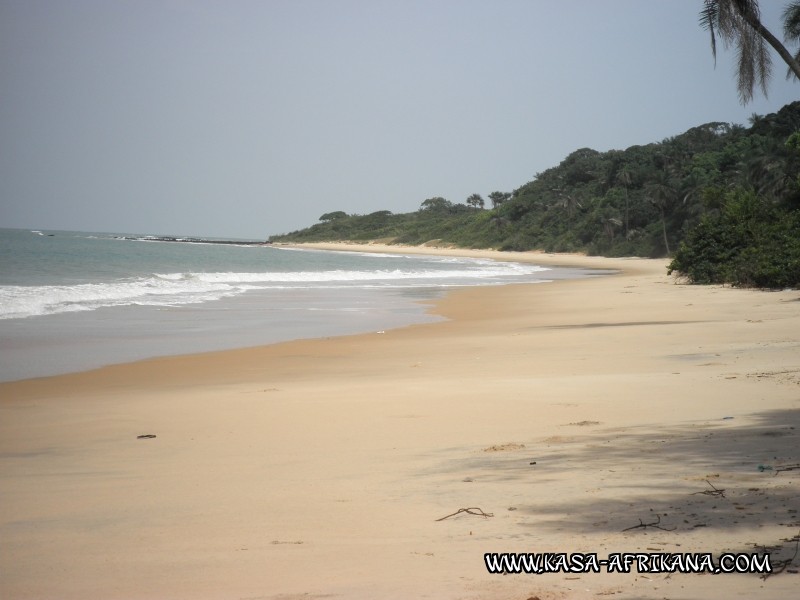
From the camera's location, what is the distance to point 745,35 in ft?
30.9

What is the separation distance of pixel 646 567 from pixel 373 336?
1418 cm

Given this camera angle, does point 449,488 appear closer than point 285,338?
Yes

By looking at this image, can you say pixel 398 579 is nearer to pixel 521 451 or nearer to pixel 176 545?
pixel 176 545

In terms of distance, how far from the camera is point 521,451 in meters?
6.32

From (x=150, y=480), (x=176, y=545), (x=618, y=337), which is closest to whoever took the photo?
(x=176, y=545)

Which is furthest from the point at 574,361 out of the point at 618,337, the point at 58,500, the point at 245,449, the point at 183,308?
the point at 183,308

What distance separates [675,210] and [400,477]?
7366cm

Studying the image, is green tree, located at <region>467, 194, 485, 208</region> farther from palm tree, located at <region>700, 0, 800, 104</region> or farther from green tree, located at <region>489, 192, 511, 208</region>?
palm tree, located at <region>700, 0, 800, 104</region>

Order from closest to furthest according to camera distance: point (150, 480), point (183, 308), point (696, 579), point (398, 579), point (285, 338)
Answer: point (696, 579)
point (398, 579)
point (150, 480)
point (285, 338)
point (183, 308)

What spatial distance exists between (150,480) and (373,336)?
11.8 meters

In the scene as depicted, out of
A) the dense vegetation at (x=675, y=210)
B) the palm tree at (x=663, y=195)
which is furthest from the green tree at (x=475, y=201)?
the palm tree at (x=663, y=195)

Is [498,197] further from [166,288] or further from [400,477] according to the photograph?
[400,477]

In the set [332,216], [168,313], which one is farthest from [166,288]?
[332,216]

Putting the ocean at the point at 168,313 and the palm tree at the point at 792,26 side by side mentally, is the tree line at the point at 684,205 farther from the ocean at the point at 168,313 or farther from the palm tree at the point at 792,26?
the ocean at the point at 168,313
